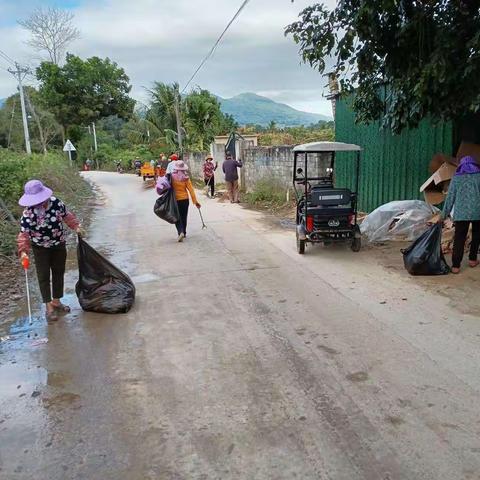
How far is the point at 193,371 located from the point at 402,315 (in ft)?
7.92

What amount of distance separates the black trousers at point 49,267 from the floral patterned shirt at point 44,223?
0.09 m

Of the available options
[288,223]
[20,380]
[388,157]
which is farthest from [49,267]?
[388,157]

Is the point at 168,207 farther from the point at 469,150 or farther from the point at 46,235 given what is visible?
the point at 469,150

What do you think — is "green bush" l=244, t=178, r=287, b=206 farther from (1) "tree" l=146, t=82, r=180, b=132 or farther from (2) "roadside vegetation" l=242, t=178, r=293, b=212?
(1) "tree" l=146, t=82, r=180, b=132

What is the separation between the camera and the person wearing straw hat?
18.7 feet

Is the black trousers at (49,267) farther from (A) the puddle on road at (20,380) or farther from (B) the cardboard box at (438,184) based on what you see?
(B) the cardboard box at (438,184)

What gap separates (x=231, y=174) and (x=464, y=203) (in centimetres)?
1060

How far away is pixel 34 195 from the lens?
5656 millimetres

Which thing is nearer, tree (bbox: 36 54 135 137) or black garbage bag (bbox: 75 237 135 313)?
black garbage bag (bbox: 75 237 135 313)

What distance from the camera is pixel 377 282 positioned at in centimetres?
683

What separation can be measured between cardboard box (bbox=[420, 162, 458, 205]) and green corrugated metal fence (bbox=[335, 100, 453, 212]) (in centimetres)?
61

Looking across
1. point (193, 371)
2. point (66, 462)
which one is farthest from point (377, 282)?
point (66, 462)

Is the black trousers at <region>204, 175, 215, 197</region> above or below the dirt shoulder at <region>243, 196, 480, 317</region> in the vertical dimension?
above

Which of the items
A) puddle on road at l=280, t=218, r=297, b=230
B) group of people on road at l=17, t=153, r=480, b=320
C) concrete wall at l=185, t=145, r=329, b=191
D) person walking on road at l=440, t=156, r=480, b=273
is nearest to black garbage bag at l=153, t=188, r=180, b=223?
puddle on road at l=280, t=218, r=297, b=230
